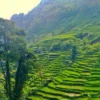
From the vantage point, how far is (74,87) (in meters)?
42.7

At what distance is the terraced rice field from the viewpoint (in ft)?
128

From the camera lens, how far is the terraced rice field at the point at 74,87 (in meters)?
39.0

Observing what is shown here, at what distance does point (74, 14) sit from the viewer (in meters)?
172

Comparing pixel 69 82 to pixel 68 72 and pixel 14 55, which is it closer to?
pixel 68 72

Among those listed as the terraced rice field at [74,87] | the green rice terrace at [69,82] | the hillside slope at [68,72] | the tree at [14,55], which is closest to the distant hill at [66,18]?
the hillside slope at [68,72]

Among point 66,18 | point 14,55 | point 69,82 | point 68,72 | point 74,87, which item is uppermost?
point 66,18

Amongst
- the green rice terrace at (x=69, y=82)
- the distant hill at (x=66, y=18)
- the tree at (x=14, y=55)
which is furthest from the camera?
the distant hill at (x=66, y=18)

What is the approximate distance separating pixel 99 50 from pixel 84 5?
112 m

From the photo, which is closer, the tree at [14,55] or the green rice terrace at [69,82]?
the tree at [14,55]

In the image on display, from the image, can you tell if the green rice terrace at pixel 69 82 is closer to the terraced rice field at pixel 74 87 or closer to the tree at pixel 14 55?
the terraced rice field at pixel 74 87

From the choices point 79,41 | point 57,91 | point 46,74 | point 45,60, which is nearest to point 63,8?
point 79,41

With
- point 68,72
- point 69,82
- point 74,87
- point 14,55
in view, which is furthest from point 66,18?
point 14,55

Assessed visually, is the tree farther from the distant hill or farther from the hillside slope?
the distant hill

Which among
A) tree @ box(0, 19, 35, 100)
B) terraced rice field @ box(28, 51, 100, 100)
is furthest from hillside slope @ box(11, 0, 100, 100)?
tree @ box(0, 19, 35, 100)
